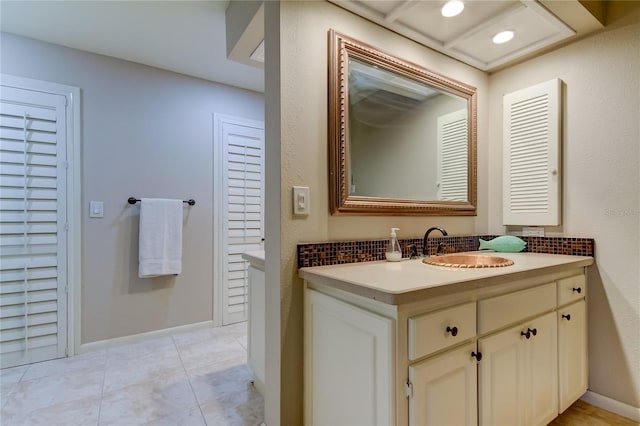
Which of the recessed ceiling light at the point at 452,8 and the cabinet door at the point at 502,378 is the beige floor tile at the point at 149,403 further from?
the recessed ceiling light at the point at 452,8

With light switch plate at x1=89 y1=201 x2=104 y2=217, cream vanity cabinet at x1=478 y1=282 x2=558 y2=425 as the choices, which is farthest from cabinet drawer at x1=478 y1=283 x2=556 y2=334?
light switch plate at x1=89 y1=201 x2=104 y2=217

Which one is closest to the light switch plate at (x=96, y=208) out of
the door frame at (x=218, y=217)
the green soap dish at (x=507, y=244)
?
the door frame at (x=218, y=217)

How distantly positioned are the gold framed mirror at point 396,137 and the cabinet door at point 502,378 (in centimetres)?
76

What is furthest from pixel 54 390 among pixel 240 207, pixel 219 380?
pixel 240 207

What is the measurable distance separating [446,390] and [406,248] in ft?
2.57

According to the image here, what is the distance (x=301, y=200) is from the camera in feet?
4.58

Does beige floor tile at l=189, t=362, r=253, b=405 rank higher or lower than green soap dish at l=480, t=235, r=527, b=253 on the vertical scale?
lower

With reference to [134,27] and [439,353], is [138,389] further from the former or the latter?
[134,27]

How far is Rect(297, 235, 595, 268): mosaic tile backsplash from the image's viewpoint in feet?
4.66

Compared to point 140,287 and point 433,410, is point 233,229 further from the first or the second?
point 433,410

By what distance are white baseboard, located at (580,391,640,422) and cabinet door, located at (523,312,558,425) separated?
0.51 meters

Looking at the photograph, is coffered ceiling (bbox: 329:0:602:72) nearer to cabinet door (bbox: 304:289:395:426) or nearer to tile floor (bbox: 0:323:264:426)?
cabinet door (bbox: 304:289:395:426)

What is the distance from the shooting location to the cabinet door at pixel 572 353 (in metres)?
1.56

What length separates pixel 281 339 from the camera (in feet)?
4.45
